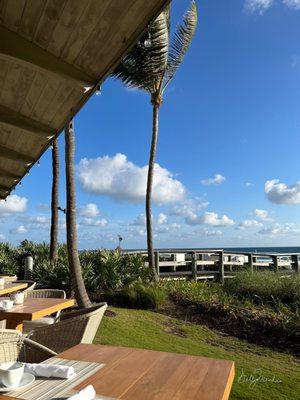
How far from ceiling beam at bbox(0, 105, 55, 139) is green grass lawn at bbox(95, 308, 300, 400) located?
3.35 metres

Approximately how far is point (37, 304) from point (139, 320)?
3267 mm

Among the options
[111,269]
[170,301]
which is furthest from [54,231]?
[170,301]

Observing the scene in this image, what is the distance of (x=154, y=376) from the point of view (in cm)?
242

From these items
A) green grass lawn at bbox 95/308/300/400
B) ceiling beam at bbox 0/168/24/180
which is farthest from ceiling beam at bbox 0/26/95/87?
ceiling beam at bbox 0/168/24/180

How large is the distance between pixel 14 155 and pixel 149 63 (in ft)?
25.6

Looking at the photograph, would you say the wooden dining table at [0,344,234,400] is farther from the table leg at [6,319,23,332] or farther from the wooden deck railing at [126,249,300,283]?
the wooden deck railing at [126,249,300,283]

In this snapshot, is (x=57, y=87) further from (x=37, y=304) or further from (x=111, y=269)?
(x=111, y=269)

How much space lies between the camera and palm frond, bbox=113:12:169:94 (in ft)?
39.4

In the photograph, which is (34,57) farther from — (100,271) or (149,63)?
(149,63)

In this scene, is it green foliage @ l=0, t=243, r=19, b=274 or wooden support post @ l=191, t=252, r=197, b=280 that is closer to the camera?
green foliage @ l=0, t=243, r=19, b=274

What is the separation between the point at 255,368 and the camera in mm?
5691

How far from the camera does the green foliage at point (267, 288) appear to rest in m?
9.98

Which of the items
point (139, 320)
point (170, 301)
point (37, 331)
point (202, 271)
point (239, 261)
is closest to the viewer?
point (37, 331)

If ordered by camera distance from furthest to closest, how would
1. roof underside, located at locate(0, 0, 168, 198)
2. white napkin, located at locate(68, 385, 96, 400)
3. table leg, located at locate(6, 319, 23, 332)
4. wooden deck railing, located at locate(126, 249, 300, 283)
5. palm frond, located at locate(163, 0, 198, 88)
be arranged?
wooden deck railing, located at locate(126, 249, 300, 283) → palm frond, located at locate(163, 0, 198, 88) → table leg, located at locate(6, 319, 23, 332) → roof underside, located at locate(0, 0, 168, 198) → white napkin, located at locate(68, 385, 96, 400)
